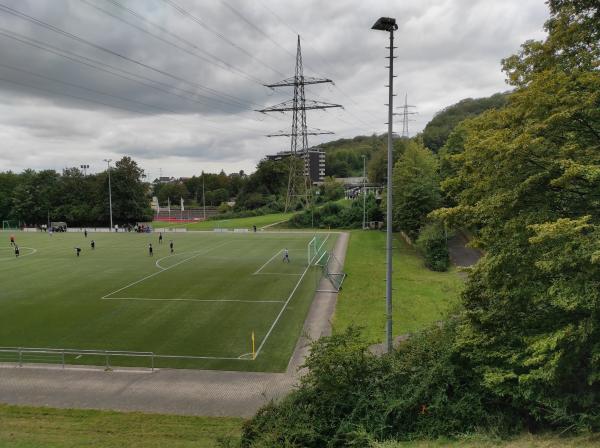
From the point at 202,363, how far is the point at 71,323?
10321 mm

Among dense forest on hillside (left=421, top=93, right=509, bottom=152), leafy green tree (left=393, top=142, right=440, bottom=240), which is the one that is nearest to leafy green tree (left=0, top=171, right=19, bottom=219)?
leafy green tree (left=393, top=142, right=440, bottom=240)

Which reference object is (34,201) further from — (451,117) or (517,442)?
(451,117)

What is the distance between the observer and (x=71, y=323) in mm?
24266

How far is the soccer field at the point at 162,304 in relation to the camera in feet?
66.8

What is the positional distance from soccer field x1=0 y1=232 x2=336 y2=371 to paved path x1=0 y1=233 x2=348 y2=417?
1049mm

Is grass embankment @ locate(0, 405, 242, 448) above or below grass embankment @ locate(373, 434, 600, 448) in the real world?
below

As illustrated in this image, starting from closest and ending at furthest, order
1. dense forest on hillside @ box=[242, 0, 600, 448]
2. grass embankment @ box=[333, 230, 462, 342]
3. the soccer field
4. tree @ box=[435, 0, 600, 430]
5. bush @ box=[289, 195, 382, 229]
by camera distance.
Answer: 1. tree @ box=[435, 0, 600, 430]
2. dense forest on hillside @ box=[242, 0, 600, 448]
3. the soccer field
4. grass embankment @ box=[333, 230, 462, 342]
5. bush @ box=[289, 195, 382, 229]

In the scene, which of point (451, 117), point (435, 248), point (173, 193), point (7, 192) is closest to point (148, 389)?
point (435, 248)

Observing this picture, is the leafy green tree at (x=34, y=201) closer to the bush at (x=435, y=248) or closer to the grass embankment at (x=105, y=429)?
the bush at (x=435, y=248)

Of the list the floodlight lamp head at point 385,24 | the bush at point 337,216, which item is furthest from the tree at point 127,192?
the floodlight lamp head at point 385,24

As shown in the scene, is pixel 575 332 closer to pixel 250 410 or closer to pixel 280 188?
pixel 250 410

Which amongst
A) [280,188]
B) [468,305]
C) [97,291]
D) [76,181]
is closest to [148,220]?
[76,181]

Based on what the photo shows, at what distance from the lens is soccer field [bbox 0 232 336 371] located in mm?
20359

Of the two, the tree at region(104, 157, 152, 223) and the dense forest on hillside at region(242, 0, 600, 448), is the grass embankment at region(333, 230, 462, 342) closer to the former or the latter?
the dense forest on hillside at region(242, 0, 600, 448)
